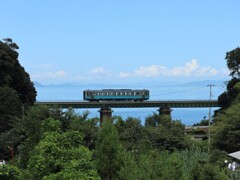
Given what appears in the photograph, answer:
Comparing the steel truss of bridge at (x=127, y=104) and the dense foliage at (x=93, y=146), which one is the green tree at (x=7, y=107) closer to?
the dense foliage at (x=93, y=146)

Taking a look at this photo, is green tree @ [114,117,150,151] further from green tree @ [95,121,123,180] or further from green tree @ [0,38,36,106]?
green tree @ [0,38,36,106]

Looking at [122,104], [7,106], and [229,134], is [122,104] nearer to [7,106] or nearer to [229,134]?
[7,106]

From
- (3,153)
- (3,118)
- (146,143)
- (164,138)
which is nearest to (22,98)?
(3,118)

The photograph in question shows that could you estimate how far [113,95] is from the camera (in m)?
77.9

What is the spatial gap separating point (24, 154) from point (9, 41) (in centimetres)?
3238

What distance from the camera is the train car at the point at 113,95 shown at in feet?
254

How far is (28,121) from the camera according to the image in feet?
80.4

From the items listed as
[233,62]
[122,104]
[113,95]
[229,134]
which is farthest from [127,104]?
[229,134]

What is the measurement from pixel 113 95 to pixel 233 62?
887 inches

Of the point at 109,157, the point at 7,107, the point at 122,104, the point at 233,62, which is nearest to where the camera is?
the point at 109,157

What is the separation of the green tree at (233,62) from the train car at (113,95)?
1863 centimetres

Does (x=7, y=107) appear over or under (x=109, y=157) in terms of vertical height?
over

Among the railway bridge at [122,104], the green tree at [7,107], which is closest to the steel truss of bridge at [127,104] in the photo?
the railway bridge at [122,104]

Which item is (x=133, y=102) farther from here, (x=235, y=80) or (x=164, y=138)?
(x=164, y=138)
